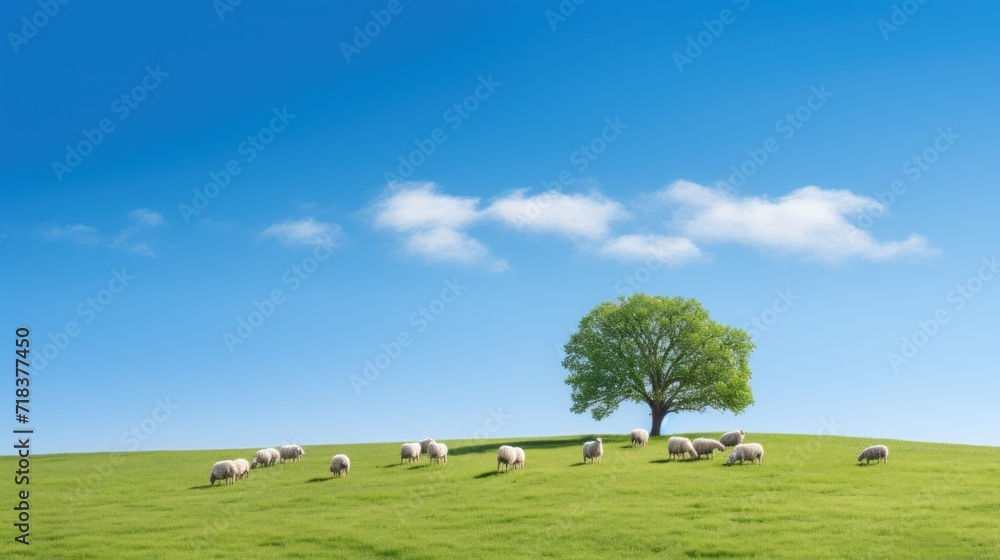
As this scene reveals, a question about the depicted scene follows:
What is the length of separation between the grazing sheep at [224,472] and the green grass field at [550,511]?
1.41 m

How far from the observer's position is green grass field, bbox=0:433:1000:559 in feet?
90.4

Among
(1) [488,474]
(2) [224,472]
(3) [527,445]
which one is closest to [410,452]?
(1) [488,474]

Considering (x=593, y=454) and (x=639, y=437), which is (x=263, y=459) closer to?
(x=593, y=454)

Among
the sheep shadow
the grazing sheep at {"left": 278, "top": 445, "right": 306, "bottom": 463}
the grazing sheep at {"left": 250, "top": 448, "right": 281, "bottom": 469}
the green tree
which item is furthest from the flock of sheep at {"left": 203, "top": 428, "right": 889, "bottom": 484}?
the green tree

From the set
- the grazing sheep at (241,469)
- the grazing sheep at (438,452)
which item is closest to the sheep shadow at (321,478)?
the grazing sheep at (241,469)

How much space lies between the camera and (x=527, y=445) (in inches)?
2463

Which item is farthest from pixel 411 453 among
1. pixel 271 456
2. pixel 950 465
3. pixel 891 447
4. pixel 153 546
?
pixel 891 447

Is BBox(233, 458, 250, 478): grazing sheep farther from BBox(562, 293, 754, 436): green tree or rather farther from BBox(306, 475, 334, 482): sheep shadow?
BBox(562, 293, 754, 436): green tree

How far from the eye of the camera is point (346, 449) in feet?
212

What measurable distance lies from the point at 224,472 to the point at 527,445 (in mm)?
25639

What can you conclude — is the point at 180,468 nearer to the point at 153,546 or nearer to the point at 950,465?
the point at 153,546

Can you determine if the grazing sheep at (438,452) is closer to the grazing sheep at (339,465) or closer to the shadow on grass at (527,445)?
the grazing sheep at (339,465)

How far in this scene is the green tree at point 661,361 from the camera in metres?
65.4

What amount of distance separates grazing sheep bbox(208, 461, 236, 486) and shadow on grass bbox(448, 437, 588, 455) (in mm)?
16084
